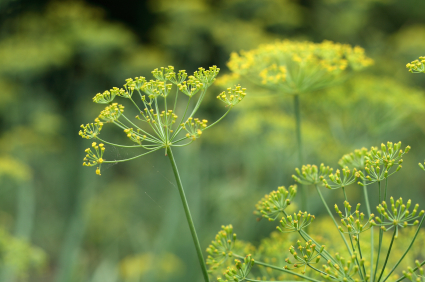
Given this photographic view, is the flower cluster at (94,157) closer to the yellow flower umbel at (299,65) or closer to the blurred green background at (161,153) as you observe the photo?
the yellow flower umbel at (299,65)

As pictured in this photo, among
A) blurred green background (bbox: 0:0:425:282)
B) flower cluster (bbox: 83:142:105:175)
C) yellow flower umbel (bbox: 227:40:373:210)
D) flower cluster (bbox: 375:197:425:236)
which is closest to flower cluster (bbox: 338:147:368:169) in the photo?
flower cluster (bbox: 375:197:425:236)

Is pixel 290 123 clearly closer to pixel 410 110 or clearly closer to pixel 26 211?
pixel 410 110

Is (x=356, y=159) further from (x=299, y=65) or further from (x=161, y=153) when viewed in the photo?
(x=161, y=153)

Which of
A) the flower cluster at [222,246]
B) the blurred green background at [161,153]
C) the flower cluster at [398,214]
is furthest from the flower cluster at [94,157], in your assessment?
the blurred green background at [161,153]

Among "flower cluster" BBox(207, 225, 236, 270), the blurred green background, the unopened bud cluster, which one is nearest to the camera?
the unopened bud cluster

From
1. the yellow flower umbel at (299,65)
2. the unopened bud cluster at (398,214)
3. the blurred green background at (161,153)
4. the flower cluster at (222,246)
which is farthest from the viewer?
the blurred green background at (161,153)

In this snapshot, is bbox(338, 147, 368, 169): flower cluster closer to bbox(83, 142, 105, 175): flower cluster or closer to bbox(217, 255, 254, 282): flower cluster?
bbox(217, 255, 254, 282): flower cluster

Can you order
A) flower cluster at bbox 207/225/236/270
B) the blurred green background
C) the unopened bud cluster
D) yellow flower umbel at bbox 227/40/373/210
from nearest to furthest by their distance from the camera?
the unopened bud cluster → flower cluster at bbox 207/225/236/270 → yellow flower umbel at bbox 227/40/373/210 → the blurred green background
